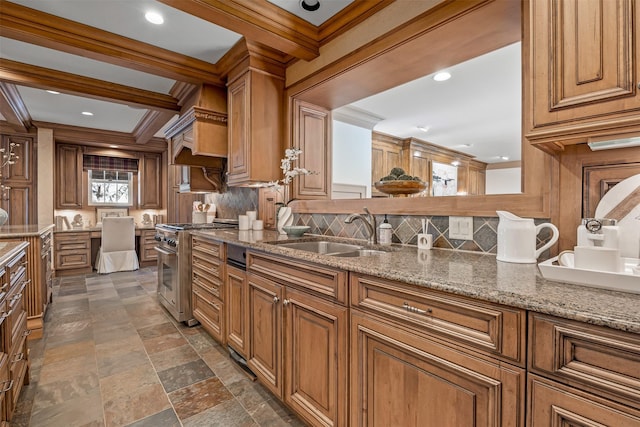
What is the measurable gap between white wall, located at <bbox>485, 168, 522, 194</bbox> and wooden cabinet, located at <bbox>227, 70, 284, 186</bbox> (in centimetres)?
197

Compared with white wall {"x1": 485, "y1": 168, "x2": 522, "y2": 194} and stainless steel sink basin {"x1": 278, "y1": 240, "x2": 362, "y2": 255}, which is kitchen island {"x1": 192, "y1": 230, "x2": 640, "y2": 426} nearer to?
stainless steel sink basin {"x1": 278, "y1": 240, "x2": 362, "y2": 255}

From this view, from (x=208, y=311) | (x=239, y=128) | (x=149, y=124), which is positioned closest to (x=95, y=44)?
(x=239, y=128)

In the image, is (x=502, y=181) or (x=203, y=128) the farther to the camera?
(x=203, y=128)

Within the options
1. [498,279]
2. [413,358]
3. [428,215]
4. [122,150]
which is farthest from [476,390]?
[122,150]

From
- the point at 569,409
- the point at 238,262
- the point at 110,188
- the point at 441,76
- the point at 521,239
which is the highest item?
the point at 441,76

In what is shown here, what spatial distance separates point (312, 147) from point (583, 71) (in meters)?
2.14

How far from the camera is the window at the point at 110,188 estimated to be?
595 cm

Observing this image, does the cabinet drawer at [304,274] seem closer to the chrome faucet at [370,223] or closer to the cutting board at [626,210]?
the chrome faucet at [370,223]

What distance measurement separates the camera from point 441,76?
277 centimetres

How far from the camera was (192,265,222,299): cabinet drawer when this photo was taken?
243 centimetres

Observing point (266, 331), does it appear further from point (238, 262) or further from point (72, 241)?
point (72, 241)

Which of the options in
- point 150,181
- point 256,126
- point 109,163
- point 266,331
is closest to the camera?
point 266,331

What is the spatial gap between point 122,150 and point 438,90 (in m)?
6.07

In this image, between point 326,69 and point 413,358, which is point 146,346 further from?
point 326,69
